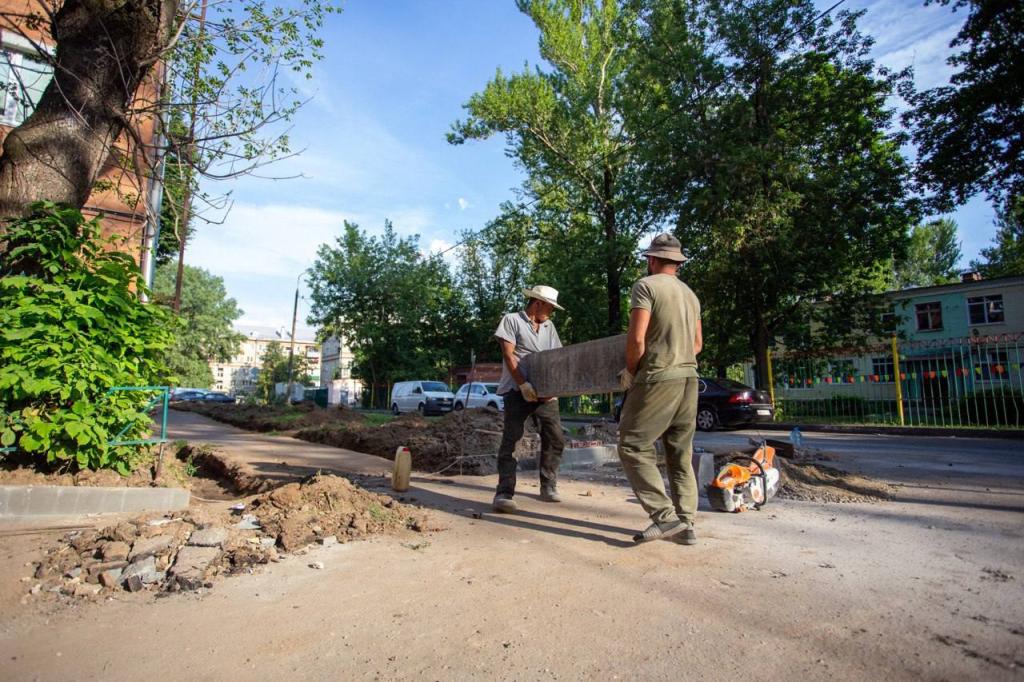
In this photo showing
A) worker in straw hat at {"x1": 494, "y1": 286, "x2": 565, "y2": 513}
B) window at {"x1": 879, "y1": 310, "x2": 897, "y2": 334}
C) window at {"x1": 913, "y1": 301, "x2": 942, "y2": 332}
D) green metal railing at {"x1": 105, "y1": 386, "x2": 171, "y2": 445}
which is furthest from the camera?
window at {"x1": 913, "y1": 301, "x2": 942, "y2": 332}

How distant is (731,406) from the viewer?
1519 centimetres

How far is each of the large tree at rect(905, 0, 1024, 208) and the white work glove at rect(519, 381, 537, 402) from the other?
16.4 metres

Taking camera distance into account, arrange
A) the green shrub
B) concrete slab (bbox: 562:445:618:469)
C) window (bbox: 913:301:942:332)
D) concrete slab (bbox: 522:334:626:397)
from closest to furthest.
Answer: concrete slab (bbox: 522:334:626:397), concrete slab (bbox: 562:445:618:469), the green shrub, window (bbox: 913:301:942:332)

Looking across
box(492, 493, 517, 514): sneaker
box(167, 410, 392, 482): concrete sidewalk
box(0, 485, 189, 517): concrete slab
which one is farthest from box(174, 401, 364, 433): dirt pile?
box(492, 493, 517, 514): sneaker

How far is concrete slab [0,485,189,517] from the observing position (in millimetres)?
4312

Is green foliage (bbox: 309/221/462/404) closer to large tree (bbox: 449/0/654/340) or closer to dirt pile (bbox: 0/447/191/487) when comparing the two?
large tree (bbox: 449/0/654/340)

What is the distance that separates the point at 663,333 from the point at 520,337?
164 centimetres

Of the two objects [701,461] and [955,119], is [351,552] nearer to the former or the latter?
[701,461]

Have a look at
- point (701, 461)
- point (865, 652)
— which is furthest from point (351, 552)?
point (701, 461)

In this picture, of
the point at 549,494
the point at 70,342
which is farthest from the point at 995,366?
the point at 70,342

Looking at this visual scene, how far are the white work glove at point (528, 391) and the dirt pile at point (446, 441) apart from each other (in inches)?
107

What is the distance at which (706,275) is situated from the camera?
18734 mm

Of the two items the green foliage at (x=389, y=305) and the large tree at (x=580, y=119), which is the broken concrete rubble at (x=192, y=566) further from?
the green foliage at (x=389, y=305)

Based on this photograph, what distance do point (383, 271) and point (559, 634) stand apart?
143 ft
